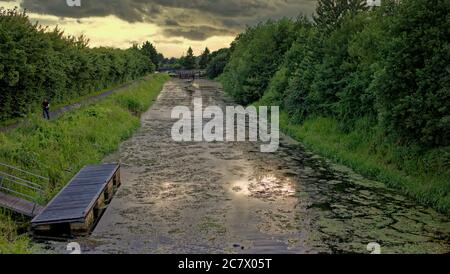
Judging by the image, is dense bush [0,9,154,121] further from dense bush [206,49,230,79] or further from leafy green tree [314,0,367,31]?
dense bush [206,49,230,79]

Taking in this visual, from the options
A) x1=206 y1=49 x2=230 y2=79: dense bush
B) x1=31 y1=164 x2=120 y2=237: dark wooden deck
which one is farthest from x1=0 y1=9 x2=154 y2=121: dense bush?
x1=206 y1=49 x2=230 y2=79: dense bush

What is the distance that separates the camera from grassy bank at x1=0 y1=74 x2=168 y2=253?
16.8m

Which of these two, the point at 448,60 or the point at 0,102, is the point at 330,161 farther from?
the point at 0,102

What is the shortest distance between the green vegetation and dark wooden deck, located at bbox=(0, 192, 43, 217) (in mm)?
15293

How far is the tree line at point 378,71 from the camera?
1995cm

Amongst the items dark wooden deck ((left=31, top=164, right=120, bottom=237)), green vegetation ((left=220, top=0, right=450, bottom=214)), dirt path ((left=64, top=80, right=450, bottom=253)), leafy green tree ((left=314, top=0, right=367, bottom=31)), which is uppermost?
leafy green tree ((left=314, top=0, right=367, bottom=31))

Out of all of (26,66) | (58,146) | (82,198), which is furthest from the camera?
(26,66)

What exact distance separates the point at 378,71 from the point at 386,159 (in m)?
4.60

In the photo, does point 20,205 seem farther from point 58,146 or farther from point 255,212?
point 255,212

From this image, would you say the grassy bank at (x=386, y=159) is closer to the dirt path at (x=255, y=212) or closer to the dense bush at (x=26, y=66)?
the dirt path at (x=255, y=212)

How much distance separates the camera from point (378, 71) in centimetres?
2336

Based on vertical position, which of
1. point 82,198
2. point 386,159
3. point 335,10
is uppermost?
point 335,10

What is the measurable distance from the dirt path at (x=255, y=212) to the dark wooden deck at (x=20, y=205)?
247cm

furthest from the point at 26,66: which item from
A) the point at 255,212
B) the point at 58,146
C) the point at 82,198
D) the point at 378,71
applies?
the point at 378,71
